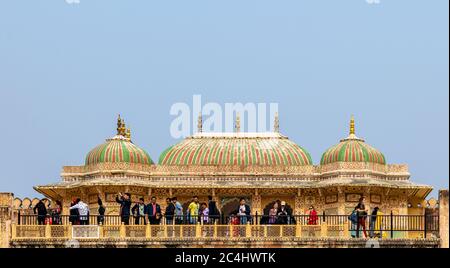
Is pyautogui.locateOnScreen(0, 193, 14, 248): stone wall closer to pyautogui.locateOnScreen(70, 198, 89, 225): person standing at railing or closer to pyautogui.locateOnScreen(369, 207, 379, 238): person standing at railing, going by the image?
pyautogui.locateOnScreen(70, 198, 89, 225): person standing at railing

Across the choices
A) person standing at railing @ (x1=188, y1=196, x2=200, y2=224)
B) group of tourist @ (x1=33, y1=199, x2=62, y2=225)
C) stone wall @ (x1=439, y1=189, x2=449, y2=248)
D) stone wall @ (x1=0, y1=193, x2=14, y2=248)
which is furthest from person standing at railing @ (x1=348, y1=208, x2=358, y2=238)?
stone wall @ (x1=0, y1=193, x2=14, y2=248)

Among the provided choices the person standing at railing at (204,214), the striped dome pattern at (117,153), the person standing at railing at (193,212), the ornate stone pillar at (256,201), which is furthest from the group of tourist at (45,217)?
the ornate stone pillar at (256,201)

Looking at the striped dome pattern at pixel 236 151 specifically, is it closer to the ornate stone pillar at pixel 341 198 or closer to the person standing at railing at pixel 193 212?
the ornate stone pillar at pixel 341 198

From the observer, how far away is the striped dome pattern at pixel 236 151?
102 m

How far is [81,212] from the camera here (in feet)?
235

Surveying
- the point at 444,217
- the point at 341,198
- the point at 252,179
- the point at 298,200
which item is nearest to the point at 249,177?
the point at 252,179

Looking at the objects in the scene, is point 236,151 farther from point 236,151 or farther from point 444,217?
point 444,217

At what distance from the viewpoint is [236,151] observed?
338 feet

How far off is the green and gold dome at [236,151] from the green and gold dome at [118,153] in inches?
62.0

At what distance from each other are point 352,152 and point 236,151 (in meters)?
6.46

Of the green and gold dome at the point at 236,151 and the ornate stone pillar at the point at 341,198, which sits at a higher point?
the green and gold dome at the point at 236,151

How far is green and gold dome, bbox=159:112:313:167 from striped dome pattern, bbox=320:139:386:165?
6.08 feet
